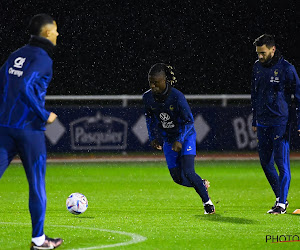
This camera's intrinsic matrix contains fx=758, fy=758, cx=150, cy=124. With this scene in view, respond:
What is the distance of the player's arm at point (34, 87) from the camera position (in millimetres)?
7078

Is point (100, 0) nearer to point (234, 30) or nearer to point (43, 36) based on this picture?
point (234, 30)

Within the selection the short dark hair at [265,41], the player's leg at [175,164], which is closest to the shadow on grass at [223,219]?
the player's leg at [175,164]

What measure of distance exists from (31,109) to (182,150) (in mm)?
3635

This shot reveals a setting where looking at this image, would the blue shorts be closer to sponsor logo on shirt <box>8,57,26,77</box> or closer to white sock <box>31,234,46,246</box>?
white sock <box>31,234,46,246</box>

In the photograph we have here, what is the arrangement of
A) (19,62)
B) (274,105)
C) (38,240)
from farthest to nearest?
(274,105) < (38,240) < (19,62)

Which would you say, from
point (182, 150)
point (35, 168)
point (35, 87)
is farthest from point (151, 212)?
point (35, 87)

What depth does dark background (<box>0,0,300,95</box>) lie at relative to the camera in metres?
35.6

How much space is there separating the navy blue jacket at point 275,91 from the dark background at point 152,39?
24773mm

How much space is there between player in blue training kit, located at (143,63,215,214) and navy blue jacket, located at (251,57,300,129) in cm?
107

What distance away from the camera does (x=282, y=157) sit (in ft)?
34.8

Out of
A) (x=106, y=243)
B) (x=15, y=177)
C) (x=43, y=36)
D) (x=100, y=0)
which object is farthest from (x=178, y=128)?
(x=100, y=0)

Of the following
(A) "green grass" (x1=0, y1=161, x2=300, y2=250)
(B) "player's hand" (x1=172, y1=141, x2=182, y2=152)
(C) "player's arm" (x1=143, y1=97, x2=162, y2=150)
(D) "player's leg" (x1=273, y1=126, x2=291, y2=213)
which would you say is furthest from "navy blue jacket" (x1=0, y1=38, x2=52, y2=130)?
(D) "player's leg" (x1=273, y1=126, x2=291, y2=213)

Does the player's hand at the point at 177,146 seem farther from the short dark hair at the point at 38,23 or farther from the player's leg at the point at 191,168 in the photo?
the short dark hair at the point at 38,23

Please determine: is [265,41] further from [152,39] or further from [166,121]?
[152,39]
